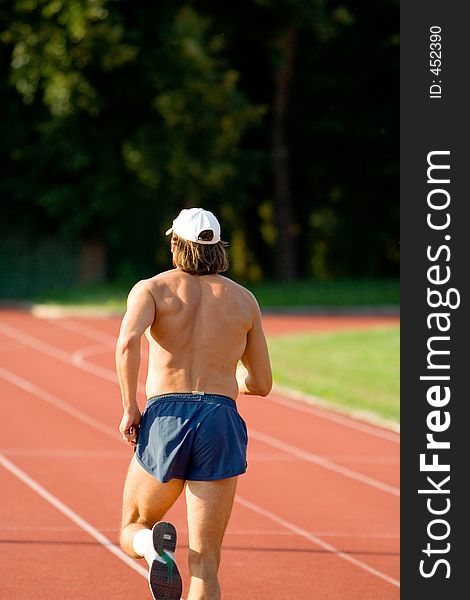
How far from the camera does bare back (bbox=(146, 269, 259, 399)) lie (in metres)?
6.14

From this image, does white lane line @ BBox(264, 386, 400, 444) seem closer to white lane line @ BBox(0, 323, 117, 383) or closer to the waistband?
white lane line @ BBox(0, 323, 117, 383)

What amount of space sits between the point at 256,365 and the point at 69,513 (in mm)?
4349

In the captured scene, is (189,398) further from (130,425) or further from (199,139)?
(199,139)

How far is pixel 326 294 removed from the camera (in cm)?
3688

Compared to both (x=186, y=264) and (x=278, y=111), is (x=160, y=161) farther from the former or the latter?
(x=186, y=264)

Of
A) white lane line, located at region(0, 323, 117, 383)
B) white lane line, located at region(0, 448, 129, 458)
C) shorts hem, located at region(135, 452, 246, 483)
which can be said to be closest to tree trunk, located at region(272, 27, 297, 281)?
white lane line, located at region(0, 323, 117, 383)

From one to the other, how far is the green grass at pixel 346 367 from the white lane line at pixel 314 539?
575cm

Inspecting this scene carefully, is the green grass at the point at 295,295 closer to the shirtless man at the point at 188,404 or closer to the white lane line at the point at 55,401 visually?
the white lane line at the point at 55,401

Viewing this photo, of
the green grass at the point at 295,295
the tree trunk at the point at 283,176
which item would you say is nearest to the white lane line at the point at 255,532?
the green grass at the point at 295,295

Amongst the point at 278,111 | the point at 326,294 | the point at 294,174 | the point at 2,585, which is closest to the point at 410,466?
the point at 2,585

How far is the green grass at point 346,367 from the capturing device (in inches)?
720

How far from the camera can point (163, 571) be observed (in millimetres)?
6000

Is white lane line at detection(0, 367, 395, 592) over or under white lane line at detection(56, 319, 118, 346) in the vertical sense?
over

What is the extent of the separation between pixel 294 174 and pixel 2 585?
1510 inches
